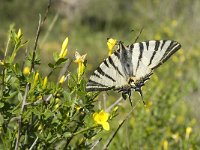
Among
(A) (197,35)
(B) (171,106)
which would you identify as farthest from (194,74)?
(A) (197,35)

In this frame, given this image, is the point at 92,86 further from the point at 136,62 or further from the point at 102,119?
the point at 136,62

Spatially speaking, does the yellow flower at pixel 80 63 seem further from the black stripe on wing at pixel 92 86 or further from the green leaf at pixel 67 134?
the green leaf at pixel 67 134

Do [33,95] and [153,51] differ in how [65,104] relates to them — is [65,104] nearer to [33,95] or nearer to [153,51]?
[33,95]

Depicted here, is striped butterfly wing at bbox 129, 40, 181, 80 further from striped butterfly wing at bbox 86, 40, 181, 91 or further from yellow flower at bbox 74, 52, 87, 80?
yellow flower at bbox 74, 52, 87, 80

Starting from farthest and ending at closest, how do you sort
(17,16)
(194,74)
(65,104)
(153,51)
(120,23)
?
(120,23) → (17,16) → (194,74) → (153,51) → (65,104)

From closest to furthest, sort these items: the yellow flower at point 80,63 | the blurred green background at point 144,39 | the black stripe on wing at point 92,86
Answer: the black stripe on wing at point 92,86
the yellow flower at point 80,63
the blurred green background at point 144,39

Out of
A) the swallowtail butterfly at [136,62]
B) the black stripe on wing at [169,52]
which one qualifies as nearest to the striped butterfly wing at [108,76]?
the swallowtail butterfly at [136,62]

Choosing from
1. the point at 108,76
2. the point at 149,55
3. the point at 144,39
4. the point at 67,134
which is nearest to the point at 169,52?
the point at 149,55
